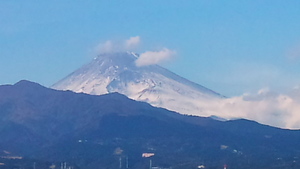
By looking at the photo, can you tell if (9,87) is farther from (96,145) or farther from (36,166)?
(36,166)

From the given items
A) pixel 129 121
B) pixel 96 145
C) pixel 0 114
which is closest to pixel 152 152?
pixel 96 145

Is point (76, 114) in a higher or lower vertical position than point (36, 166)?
higher

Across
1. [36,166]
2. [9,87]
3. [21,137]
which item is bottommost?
[36,166]

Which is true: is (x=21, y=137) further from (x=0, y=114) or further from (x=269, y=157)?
(x=269, y=157)

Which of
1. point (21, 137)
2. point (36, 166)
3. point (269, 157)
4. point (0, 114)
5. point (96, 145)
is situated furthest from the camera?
point (0, 114)

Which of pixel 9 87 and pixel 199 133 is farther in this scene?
pixel 9 87

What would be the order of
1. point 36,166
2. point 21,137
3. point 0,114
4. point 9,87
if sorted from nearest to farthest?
point 36,166
point 21,137
point 0,114
point 9,87

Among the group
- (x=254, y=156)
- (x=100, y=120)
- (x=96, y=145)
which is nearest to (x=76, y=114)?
(x=100, y=120)
